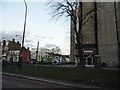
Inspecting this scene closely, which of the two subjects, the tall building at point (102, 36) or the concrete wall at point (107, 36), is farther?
the tall building at point (102, 36)

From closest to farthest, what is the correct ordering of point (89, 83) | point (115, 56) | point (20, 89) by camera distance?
1. point (20, 89)
2. point (89, 83)
3. point (115, 56)

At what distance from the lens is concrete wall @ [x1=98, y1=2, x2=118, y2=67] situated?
61.7 metres

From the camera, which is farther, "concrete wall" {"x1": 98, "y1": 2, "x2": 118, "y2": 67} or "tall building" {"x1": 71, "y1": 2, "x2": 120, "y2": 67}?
"tall building" {"x1": 71, "y1": 2, "x2": 120, "y2": 67}

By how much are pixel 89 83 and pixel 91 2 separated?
167ft

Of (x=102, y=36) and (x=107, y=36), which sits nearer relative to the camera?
(x=107, y=36)

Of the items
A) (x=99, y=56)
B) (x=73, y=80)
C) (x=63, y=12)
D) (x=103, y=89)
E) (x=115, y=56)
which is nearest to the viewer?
(x=103, y=89)

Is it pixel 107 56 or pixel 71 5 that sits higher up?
pixel 71 5

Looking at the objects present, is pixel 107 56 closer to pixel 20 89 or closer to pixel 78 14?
pixel 78 14

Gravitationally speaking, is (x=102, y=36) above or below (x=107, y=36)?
above

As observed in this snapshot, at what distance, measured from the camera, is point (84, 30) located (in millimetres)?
68125

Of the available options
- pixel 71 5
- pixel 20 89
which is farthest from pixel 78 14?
pixel 20 89

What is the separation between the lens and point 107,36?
64.0 m

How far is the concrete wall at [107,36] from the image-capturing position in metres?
61.7

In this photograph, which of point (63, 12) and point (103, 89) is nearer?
point (103, 89)
